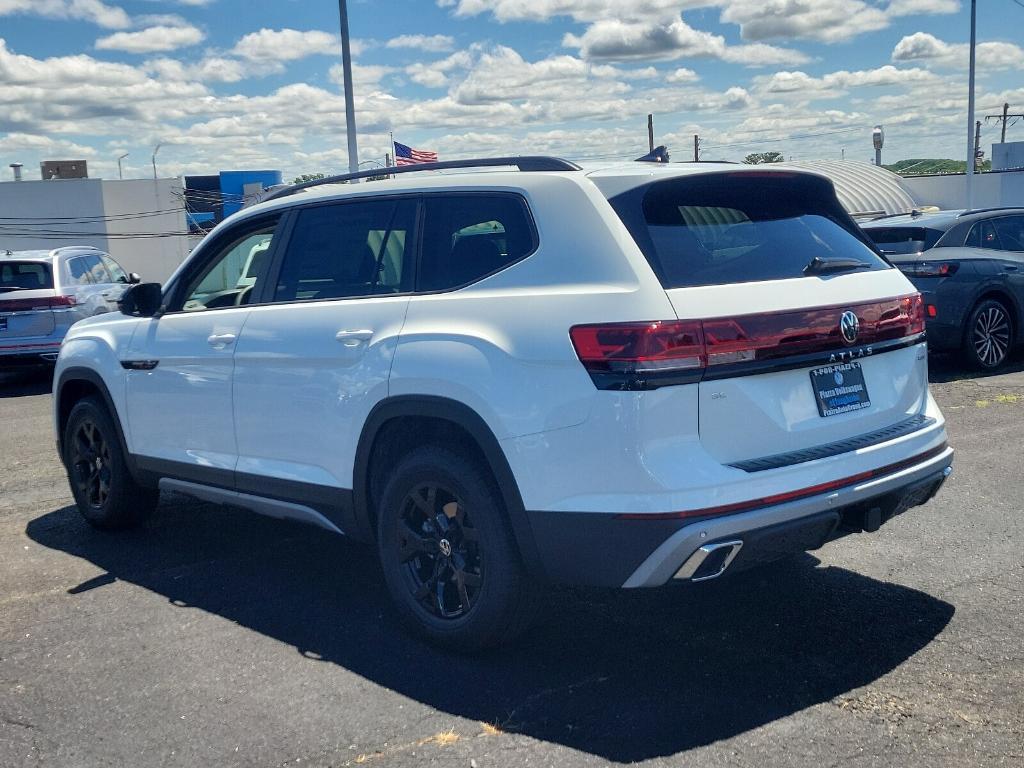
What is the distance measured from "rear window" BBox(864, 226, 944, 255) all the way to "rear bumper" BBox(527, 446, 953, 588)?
8020mm

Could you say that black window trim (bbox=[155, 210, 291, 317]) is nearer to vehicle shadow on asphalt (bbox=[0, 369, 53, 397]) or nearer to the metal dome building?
vehicle shadow on asphalt (bbox=[0, 369, 53, 397])

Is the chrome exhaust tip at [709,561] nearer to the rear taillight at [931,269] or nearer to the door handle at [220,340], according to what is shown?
the door handle at [220,340]

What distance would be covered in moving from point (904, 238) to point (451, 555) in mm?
8675

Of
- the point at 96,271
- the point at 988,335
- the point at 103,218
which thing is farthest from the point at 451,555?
the point at 103,218

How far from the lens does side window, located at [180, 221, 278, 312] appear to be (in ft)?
18.2

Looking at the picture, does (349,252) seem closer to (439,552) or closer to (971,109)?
(439,552)

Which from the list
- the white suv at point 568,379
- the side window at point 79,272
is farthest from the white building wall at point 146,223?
the white suv at point 568,379

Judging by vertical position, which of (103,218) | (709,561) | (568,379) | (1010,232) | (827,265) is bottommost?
(709,561)

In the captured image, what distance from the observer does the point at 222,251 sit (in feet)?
19.3

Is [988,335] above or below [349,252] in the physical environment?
below

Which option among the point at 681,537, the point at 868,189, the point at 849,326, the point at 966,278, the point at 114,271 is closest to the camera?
the point at 681,537

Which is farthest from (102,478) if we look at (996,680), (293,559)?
(996,680)

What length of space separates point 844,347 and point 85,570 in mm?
4083

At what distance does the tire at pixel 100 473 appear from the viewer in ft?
20.9
